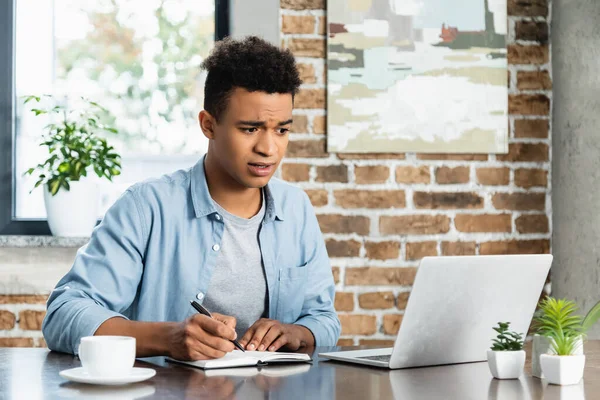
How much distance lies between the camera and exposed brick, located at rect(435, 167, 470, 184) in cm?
285

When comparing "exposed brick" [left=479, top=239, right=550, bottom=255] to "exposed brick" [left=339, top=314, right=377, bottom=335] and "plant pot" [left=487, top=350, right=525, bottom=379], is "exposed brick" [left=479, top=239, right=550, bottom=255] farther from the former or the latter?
"plant pot" [left=487, top=350, right=525, bottom=379]

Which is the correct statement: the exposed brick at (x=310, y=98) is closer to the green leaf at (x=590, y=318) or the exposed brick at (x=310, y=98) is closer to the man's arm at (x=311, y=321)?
the man's arm at (x=311, y=321)

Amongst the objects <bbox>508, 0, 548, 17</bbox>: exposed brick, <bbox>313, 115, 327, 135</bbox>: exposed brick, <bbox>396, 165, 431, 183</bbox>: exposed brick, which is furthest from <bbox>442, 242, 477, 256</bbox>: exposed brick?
<bbox>508, 0, 548, 17</bbox>: exposed brick

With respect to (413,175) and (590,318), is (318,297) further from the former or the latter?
(413,175)

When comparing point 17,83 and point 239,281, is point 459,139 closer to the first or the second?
point 239,281

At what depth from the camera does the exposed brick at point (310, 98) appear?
9.09 ft

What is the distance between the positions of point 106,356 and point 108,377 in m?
0.03

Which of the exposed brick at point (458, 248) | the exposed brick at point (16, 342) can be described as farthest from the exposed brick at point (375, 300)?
the exposed brick at point (16, 342)

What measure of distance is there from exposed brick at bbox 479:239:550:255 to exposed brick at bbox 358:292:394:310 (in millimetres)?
374

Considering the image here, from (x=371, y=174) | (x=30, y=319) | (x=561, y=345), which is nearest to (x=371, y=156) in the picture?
(x=371, y=174)

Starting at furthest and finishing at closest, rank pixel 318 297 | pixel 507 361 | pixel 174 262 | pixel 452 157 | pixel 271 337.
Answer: pixel 452 157, pixel 318 297, pixel 174 262, pixel 271 337, pixel 507 361

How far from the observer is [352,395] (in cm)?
116

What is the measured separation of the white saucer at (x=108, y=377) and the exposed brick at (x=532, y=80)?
204 centimetres

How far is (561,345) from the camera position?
128 cm
